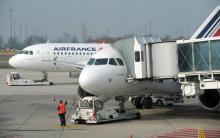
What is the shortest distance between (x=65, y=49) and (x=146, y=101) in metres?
24.5

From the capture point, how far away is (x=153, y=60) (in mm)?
22844

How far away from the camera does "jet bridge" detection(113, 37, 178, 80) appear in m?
22.5

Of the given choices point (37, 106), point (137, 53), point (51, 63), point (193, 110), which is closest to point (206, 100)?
point (193, 110)

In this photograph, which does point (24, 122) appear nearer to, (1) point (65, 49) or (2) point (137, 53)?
(2) point (137, 53)

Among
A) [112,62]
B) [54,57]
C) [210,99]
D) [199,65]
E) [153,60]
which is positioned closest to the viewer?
[199,65]

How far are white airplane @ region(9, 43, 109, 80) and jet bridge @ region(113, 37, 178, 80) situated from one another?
92.2 feet

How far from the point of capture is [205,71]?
21.4 meters

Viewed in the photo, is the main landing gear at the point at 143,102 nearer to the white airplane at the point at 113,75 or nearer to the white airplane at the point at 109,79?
the white airplane at the point at 113,75

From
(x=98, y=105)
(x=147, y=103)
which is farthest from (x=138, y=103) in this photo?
(x=98, y=105)

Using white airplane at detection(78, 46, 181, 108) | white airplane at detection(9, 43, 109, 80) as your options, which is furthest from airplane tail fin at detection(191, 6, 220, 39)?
white airplane at detection(9, 43, 109, 80)

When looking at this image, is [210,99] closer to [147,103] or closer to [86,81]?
[147,103]

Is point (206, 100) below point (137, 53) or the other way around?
below

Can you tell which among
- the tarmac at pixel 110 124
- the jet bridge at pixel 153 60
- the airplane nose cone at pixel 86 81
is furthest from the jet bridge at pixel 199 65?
the airplane nose cone at pixel 86 81

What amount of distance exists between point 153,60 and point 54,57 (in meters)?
29.8
